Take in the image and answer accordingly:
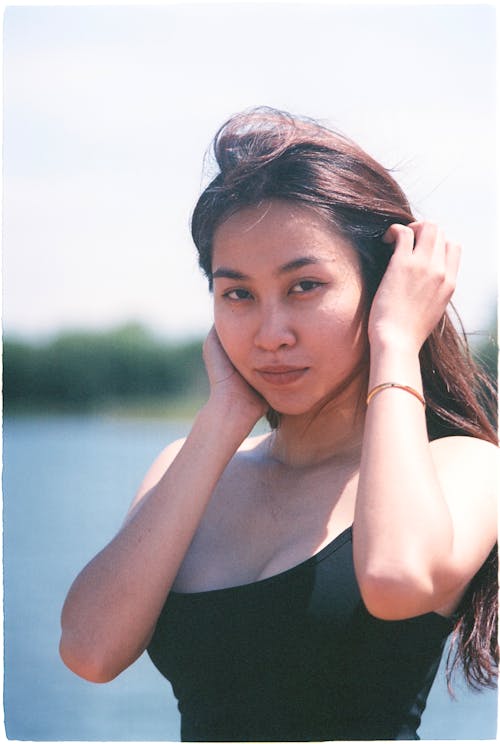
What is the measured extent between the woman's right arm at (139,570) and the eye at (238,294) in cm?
23

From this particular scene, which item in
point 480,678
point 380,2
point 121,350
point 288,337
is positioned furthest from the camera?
point 121,350

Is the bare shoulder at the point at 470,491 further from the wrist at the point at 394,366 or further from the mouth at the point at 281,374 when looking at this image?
the mouth at the point at 281,374

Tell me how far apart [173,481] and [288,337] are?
0.32 m

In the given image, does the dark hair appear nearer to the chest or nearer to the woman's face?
the woman's face

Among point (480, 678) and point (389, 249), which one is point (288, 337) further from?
point (480, 678)

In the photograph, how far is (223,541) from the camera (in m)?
1.78

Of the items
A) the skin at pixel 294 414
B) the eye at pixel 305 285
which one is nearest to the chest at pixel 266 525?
the skin at pixel 294 414

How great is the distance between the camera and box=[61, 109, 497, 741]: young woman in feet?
4.95

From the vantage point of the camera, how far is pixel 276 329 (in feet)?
5.36

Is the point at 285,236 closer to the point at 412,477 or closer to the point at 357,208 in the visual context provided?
the point at 357,208

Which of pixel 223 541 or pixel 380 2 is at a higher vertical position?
pixel 380 2

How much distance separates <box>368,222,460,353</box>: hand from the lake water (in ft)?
2.27

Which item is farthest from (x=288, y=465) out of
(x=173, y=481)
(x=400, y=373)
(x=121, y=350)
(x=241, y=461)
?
(x=121, y=350)

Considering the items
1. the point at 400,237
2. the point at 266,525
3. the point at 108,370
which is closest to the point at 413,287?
the point at 400,237
